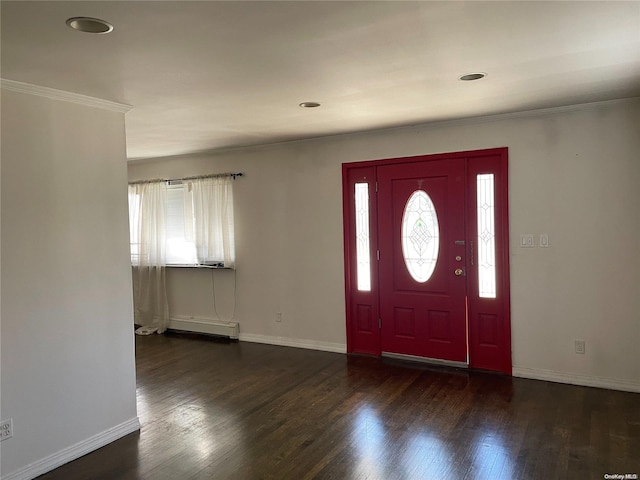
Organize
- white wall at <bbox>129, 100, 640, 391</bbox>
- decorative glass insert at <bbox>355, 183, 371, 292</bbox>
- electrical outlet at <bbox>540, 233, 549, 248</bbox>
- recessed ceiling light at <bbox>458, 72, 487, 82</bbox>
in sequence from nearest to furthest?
1. recessed ceiling light at <bbox>458, 72, 487, 82</bbox>
2. white wall at <bbox>129, 100, 640, 391</bbox>
3. electrical outlet at <bbox>540, 233, 549, 248</bbox>
4. decorative glass insert at <bbox>355, 183, 371, 292</bbox>

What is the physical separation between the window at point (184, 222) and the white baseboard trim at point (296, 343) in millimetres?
926

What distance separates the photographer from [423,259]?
4633 millimetres

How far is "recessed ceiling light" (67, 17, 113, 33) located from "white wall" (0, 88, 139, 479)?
101cm

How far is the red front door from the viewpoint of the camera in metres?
4.46

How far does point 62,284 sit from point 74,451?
1.06 meters

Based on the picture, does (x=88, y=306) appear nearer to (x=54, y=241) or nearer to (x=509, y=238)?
(x=54, y=241)

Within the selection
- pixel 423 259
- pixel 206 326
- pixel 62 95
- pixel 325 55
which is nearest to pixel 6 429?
pixel 62 95

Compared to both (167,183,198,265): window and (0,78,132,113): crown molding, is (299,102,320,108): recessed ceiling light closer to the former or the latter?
(0,78,132,113): crown molding

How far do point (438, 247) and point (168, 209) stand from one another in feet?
12.1

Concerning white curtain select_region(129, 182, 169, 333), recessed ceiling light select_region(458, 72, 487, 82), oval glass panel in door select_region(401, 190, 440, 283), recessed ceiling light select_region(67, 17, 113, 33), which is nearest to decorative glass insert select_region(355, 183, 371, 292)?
oval glass panel in door select_region(401, 190, 440, 283)

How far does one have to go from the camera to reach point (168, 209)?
20.8ft

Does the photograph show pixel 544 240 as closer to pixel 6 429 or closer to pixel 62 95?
pixel 62 95

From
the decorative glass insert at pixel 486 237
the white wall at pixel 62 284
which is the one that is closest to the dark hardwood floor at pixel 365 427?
the white wall at pixel 62 284

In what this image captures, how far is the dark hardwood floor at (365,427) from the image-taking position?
273 centimetres
